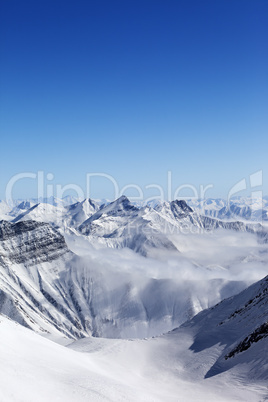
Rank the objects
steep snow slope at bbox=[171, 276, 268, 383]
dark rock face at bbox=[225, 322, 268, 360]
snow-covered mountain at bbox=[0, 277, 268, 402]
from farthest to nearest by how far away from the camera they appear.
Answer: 1. dark rock face at bbox=[225, 322, 268, 360]
2. steep snow slope at bbox=[171, 276, 268, 383]
3. snow-covered mountain at bbox=[0, 277, 268, 402]

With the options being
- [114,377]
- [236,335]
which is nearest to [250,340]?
[236,335]

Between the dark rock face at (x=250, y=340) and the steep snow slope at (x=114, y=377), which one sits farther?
the dark rock face at (x=250, y=340)

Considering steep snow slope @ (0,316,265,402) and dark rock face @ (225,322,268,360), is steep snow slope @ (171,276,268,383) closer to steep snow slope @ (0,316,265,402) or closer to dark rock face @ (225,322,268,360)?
dark rock face @ (225,322,268,360)

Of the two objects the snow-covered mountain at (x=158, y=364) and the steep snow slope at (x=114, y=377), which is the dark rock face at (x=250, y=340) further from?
the steep snow slope at (x=114, y=377)

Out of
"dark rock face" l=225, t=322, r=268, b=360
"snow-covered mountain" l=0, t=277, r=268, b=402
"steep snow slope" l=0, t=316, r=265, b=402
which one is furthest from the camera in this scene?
"dark rock face" l=225, t=322, r=268, b=360

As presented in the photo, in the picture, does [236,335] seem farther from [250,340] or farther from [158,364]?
[158,364]

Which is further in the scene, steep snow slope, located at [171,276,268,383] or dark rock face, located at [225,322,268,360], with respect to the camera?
dark rock face, located at [225,322,268,360]

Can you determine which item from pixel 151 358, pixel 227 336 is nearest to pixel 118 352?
pixel 151 358

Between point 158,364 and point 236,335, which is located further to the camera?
point 236,335

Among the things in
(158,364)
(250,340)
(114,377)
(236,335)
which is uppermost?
(250,340)

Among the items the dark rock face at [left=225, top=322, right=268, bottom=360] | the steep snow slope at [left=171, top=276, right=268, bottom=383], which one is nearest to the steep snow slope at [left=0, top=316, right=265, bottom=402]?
the steep snow slope at [left=171, top=276, right=268, bottom=383]

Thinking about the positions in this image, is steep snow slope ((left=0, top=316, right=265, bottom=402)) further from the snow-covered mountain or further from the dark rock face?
the dark rock face

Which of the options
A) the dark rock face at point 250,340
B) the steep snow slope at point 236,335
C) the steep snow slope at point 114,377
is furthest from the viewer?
the dark rock face at point 250,340

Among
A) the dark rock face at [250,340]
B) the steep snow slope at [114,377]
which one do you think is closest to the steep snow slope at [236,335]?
the dark rock face at [250,340]
